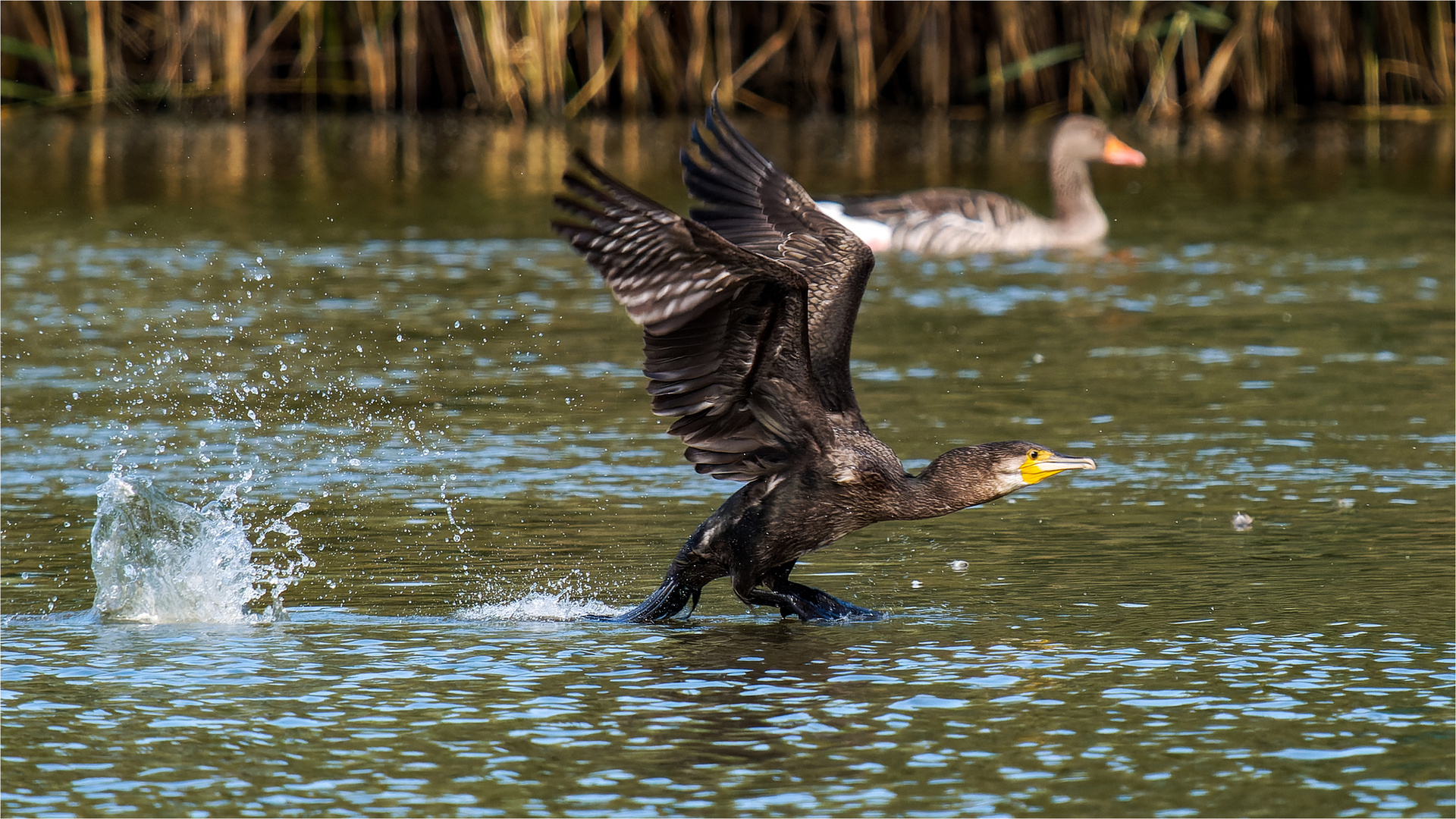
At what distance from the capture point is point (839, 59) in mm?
27656

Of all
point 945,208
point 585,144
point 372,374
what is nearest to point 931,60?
point 585,144

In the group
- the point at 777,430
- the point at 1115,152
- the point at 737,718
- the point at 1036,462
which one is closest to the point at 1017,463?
the point at 1036,462

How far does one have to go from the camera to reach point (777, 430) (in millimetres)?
7188

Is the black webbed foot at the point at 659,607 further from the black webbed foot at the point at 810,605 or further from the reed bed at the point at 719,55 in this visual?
the reed bed at the point at 719,55

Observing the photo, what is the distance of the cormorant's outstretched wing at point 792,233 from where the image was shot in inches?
290

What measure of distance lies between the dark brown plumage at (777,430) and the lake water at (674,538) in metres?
0.26

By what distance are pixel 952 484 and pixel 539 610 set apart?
152cm

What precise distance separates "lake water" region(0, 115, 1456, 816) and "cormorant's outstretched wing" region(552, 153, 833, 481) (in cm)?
67

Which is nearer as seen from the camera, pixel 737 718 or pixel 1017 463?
pixel 737 718

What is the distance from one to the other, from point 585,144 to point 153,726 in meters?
17.2

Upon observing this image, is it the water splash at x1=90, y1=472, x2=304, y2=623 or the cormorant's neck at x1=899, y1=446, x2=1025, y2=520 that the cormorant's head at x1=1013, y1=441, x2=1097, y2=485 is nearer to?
the cormorant's neck at x1=899, y1=446, x2=1025, y2=520

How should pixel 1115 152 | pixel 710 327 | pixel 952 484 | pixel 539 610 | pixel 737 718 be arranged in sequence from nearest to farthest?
pixel 737 718
pixel 710 327
pixel 952 484
pixel 539 610
pixel 1115 152

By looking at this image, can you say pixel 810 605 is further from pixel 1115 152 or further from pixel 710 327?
pixel 1115 152

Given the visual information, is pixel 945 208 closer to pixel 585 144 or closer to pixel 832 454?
pixel 585 144
